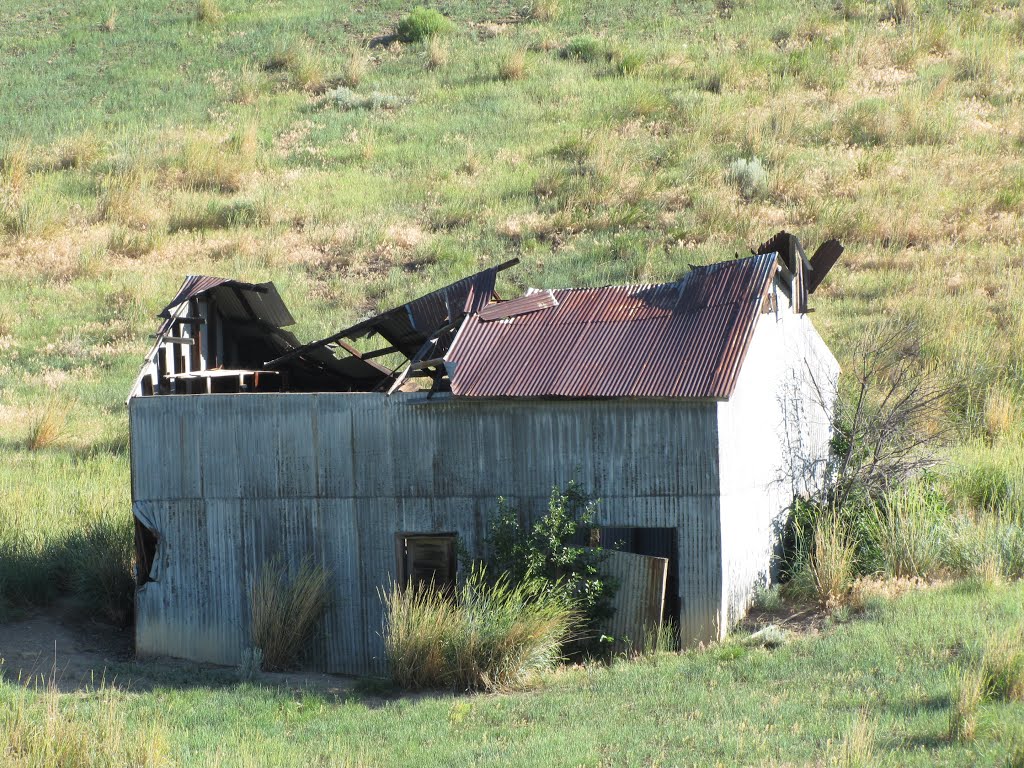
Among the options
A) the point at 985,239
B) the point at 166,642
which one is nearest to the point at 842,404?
the point at 166,642

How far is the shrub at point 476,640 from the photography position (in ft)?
37.9

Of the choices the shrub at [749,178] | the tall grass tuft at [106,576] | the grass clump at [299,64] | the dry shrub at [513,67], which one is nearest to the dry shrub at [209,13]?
the grass clump at [299,64]

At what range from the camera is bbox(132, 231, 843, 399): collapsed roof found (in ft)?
41.3

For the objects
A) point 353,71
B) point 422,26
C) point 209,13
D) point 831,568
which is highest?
point 209,13

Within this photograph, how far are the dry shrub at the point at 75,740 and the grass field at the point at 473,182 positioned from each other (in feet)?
2.56

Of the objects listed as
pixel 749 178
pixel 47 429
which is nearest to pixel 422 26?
pixel 749 178

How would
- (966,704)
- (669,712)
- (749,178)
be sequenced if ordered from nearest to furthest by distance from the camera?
(966,704) → (669,712) → (749,178)

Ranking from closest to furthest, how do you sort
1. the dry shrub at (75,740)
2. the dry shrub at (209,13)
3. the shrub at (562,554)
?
the dry shrub at (75,740)
the shrub at (562,554)
the dry shrub at (209,13)

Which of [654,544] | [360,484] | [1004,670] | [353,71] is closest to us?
[1004,670]

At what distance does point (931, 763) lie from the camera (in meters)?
8.35

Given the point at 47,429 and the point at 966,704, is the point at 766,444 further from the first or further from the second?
the point at 47,429

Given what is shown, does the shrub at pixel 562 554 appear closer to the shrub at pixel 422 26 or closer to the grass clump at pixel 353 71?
the grass clump at pixel 353 71

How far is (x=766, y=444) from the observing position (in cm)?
1387

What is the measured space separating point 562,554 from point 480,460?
1433mm
